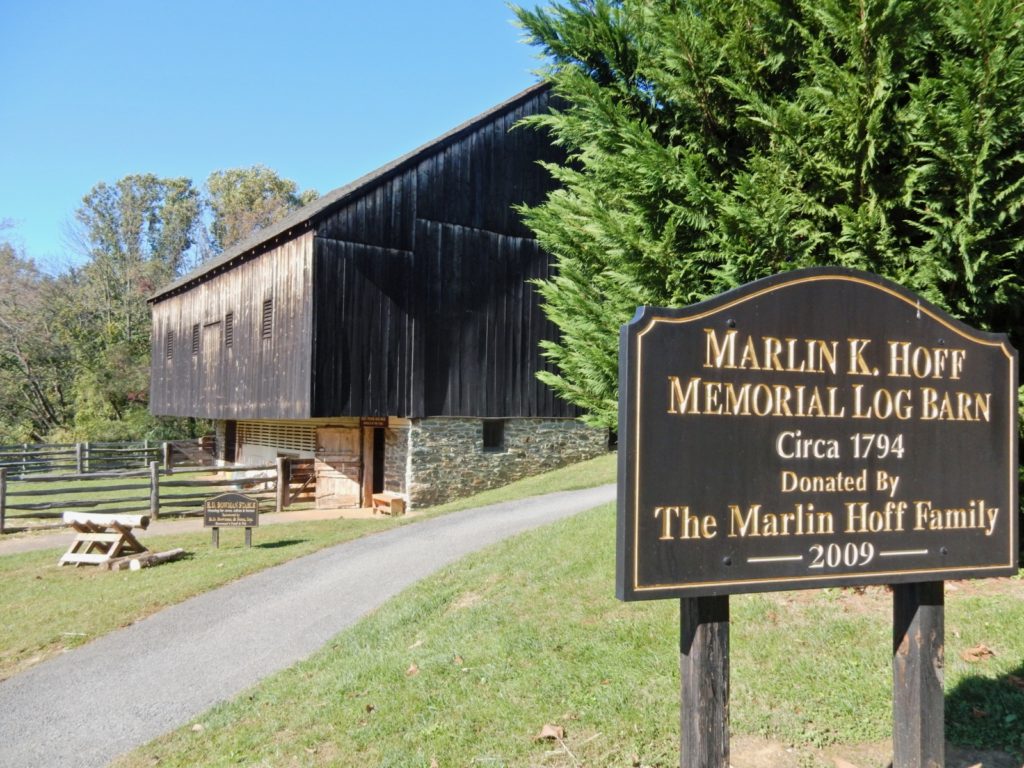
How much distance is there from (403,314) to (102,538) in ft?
28.3

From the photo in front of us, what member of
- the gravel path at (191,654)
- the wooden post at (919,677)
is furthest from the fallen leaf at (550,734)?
the gravel path at (191,654)

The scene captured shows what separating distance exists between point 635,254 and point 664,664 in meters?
3.31

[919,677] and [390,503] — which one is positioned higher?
[919,677]

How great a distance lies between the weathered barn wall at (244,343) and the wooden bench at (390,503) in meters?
3.11

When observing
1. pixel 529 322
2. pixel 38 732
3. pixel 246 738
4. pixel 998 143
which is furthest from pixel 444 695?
pixel 529 322

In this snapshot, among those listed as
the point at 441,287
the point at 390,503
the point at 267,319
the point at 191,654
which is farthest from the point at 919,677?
the point at 267,319

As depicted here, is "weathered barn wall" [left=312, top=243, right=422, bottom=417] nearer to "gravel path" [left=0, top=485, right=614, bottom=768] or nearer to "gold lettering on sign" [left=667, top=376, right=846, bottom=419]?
"gravel path" [left=0, top=485, right=614, bottom=768]

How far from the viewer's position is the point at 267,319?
2002cm

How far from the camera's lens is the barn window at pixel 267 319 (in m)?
19.8

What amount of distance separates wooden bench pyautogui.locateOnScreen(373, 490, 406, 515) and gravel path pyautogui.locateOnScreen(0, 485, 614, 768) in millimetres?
6215

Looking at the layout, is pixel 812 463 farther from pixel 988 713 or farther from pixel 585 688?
pixel 585 688

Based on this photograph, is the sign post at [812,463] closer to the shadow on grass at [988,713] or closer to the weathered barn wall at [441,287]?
the shadow on grass at [988,713]

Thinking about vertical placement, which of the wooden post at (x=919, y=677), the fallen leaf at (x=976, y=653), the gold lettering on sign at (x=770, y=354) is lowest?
the fallen leaf at (x=976, y=653)

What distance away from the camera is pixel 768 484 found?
3248 mm
